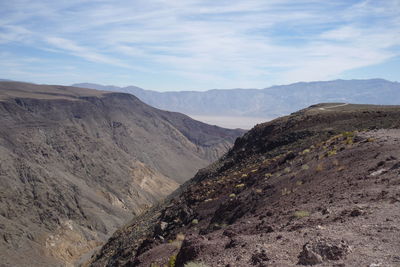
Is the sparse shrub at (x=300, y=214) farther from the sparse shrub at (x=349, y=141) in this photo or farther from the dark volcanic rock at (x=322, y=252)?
the sparse shrub at (x=349, y=141)

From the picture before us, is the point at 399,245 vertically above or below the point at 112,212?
above

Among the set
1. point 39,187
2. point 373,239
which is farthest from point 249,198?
point 39,187

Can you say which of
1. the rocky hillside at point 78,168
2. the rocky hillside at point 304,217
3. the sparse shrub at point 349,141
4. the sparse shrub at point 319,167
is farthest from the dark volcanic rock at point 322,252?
the rocky hillside at point 78,168

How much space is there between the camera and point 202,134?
16762cm

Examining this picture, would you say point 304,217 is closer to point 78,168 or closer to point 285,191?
point 285,191

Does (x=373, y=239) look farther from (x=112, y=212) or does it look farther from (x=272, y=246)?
(x=112, y=212)

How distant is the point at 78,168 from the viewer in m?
82.6

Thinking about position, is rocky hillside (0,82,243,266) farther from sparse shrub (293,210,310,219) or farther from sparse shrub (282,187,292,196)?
sparse shrub (293,210,310,219)

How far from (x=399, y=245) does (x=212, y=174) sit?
26076 mm

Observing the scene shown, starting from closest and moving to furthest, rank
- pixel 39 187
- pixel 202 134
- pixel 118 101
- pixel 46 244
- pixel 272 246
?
pixel 272 246 → pixel 46 244 → pixel 39 187 → pixel 118 101 → pixel 202 134

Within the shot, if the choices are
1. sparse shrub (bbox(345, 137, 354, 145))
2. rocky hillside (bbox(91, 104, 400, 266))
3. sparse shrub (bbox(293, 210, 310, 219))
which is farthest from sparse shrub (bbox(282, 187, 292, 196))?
sparse shrub (bbox(345, 137, 354, 145))

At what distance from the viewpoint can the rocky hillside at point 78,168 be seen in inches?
2029

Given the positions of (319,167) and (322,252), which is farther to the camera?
(319,167)

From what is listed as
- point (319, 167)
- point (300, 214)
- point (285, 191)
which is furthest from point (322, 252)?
point (319, 167)
